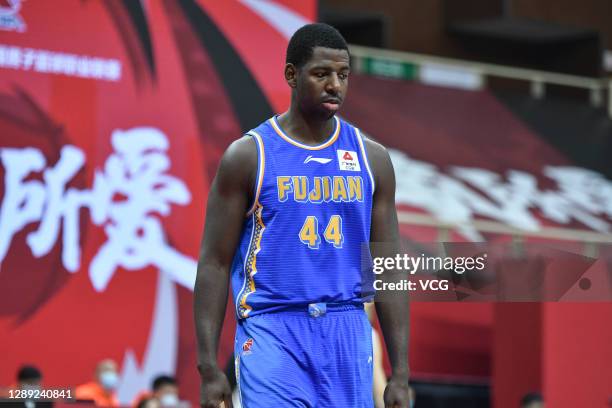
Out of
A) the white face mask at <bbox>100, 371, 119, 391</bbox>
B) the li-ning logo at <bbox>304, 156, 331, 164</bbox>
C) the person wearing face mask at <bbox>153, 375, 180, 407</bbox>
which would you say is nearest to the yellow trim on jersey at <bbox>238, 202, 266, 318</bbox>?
the li-ning logo at <bbox>304, 156, 331, 164</bbox>

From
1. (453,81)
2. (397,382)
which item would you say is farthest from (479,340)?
(397,382)

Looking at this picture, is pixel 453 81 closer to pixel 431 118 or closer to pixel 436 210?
pixel 431 118

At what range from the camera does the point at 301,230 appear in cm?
427

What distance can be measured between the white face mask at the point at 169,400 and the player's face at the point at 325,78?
5678 mm

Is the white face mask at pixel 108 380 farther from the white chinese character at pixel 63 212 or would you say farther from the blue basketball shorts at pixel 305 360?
the blue basketball shorts at pixel 305 360

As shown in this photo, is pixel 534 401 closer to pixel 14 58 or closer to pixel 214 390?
pixel 14 58

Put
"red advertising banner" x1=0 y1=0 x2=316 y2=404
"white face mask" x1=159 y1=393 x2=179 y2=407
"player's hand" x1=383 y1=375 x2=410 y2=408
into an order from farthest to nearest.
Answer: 1. "red advertising banner" x1=0 y1=0 x2=316 y2=404
2. "white face mask" x1=159 y1=393 x2=179 y2=407
3. "player's hand" x1=383 y1=375 x2=410 y2=408

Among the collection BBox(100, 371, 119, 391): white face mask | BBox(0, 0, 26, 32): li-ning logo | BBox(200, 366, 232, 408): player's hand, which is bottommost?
BBox(200, 366, 232, 408): player's hand

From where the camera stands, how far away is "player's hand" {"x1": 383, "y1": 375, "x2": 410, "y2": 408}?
426 cm

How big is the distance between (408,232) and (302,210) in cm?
878

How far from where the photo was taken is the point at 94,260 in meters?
10.7

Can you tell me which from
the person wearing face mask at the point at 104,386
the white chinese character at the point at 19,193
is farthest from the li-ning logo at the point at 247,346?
the white chinese character at the point at 19,193

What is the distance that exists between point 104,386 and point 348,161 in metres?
6.46

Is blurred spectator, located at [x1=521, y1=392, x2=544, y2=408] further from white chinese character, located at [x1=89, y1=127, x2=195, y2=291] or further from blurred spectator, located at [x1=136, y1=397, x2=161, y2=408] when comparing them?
blurred spectator, located at [x1=136, y1=397, x2=161, y2=408]
